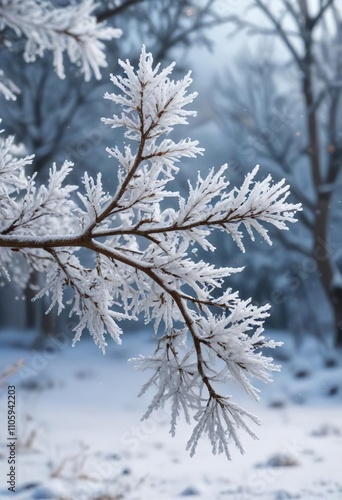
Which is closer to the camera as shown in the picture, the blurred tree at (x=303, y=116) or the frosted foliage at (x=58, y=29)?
the frosted foliage at (x=58, y=29)

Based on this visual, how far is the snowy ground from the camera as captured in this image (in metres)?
3.96

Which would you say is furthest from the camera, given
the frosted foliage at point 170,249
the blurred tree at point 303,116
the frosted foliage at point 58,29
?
the blurred tree at point 303,116

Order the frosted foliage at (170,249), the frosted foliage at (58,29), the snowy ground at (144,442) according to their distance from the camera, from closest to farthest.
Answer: the frosted foliage at (170,249)
the frosted foliage at (58,29)
the snowy ground at (144,442)

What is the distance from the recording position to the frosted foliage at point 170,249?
1.57 meters

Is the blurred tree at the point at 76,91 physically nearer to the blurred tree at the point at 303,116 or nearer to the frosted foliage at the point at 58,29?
the blurred tree at the point at 303,116

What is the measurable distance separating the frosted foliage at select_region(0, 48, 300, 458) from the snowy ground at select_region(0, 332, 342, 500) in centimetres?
244

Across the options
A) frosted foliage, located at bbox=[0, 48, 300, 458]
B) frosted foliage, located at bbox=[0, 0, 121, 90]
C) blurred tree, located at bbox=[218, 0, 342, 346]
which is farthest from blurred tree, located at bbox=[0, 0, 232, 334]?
frosted foliage, located at bbox=[0, 48, 300, 458]

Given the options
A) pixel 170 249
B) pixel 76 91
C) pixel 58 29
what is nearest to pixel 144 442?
pixel 58 29

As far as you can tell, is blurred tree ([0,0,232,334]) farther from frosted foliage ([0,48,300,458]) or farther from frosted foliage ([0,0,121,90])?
frosted foliage ([0,48,300,458])

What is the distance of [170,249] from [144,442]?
4.30m

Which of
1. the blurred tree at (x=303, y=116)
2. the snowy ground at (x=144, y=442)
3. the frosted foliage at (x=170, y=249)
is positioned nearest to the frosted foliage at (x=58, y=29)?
the frosted foliage at (x=170, y=249)

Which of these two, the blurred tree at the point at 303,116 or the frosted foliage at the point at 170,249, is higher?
the blurred tree at the point at 303,116

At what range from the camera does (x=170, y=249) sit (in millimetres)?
1643

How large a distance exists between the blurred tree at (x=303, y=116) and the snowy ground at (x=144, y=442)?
181 centimetres
